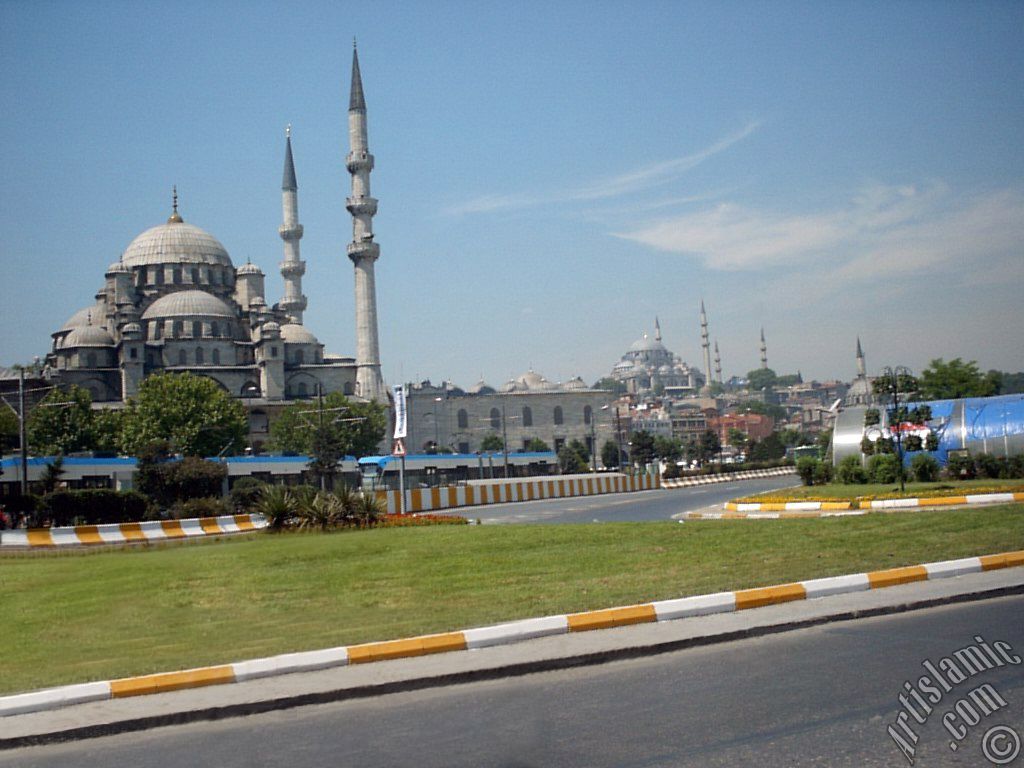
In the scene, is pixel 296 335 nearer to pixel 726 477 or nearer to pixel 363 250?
pixel 363 250

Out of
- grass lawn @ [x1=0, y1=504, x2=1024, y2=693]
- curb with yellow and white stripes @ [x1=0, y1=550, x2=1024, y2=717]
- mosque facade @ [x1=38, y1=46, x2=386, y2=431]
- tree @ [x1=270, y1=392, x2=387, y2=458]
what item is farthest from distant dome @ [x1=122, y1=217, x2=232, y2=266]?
curb with yellow and white stripes @ [x1=0, y1=550, x2=1024, y2=717]

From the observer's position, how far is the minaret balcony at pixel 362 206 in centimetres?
9100

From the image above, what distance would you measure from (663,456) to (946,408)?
305 feet

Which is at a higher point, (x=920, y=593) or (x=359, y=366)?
(x=359, y=366)

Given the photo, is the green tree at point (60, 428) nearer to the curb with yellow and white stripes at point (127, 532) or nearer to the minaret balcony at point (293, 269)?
the minaret balcony at point (293, 269)

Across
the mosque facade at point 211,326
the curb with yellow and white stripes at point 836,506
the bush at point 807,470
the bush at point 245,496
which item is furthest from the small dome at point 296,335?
the curb with yellow and white stripes at point 836,506

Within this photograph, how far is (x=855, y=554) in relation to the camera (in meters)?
14.0

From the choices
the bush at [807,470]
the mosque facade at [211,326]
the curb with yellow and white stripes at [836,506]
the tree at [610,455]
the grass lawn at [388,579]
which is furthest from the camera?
the tree at [610,455]

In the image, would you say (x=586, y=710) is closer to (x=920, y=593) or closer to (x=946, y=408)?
(x=920, y=593)

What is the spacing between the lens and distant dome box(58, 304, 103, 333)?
112 meters

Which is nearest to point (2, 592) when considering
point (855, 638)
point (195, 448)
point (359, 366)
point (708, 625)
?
point (708, 625)

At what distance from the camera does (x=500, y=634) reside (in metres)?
9.96

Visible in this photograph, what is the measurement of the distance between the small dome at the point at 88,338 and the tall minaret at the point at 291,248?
1764 centimetres

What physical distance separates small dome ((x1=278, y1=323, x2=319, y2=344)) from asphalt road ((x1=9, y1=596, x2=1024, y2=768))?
4111 inches
